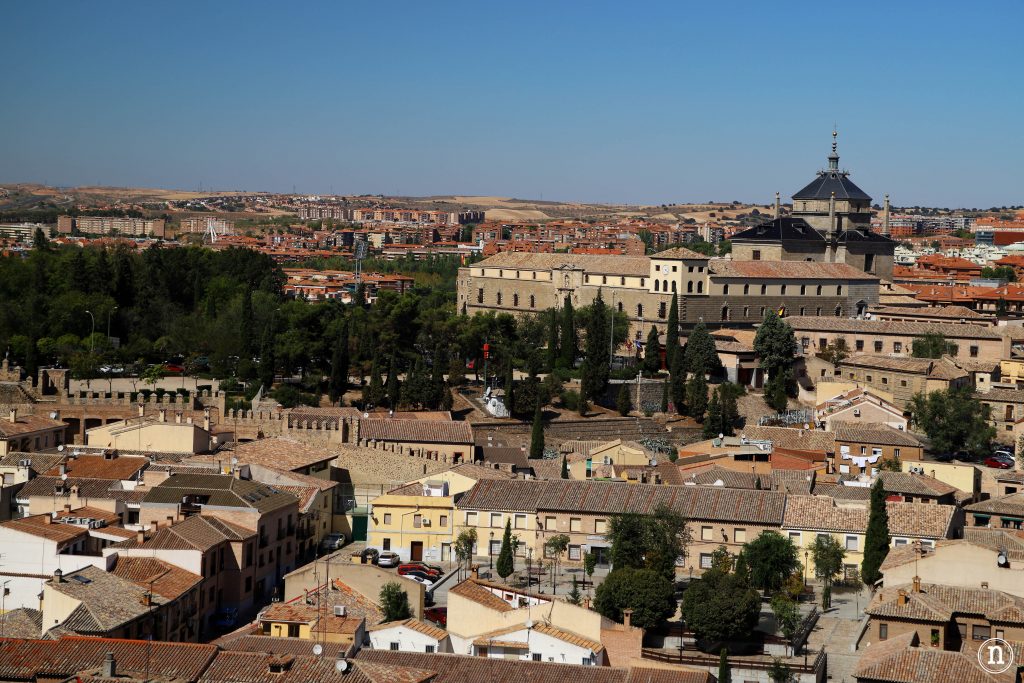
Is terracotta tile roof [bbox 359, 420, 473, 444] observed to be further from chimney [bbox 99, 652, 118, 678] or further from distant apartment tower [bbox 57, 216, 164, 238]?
distant apartment tower [bbox 57, 216, 164, 238]

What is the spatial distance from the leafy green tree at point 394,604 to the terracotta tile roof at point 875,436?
597 inches

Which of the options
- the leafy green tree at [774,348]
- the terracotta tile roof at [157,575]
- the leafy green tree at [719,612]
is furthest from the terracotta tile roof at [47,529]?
the leafy green tree at [774,348]

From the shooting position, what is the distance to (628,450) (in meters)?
32.8

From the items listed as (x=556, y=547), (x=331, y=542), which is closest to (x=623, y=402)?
(x=331, y=542)

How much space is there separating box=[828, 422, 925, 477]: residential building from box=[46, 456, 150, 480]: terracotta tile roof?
13.3m

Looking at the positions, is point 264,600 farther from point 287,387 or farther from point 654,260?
point 654,260

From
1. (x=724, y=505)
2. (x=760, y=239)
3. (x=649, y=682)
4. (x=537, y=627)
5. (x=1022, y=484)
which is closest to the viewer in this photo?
(x=649, y=682)

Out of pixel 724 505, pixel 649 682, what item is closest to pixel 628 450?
pixel 724 505

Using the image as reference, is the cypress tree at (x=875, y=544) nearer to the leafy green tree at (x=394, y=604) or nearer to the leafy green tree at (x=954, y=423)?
the leafy green tree at (x=394, y=604)

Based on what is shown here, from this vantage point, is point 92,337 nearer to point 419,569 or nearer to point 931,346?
point 419,569

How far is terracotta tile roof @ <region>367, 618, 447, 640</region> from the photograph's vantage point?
18875mm

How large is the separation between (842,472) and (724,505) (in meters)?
6.45

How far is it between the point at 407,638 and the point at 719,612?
413 cm

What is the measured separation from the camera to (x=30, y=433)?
3111 centimetres
